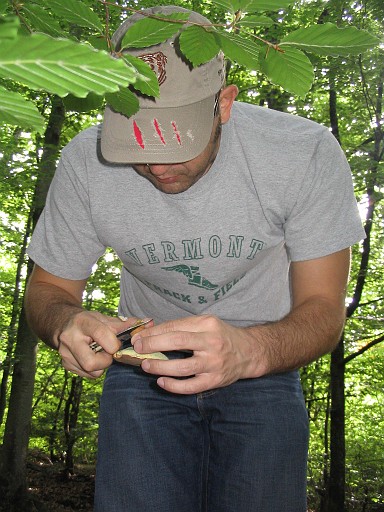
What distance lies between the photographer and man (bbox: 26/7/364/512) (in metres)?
2.29

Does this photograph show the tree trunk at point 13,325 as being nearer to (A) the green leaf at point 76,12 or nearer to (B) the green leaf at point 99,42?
(B) the green leaf at point 99,42

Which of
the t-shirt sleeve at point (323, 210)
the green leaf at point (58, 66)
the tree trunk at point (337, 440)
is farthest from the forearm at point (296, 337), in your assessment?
the tree trunk at point (337, 440)

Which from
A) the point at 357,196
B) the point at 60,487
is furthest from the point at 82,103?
the point at 60,487

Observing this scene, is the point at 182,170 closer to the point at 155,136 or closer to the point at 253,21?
the point at 155,136

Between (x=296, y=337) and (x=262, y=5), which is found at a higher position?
(x=262, y=5)

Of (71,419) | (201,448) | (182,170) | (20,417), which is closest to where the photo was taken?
(182,170)

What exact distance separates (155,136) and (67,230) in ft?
2.77

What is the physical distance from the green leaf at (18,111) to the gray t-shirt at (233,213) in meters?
1.67

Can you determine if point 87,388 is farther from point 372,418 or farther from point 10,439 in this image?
point 372,418

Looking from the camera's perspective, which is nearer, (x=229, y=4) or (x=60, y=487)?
(x=229, y=4)

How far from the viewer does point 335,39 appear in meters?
1.08

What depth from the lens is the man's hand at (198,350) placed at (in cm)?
165

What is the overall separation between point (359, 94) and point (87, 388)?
9.42 m

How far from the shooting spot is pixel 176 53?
6.70ft
